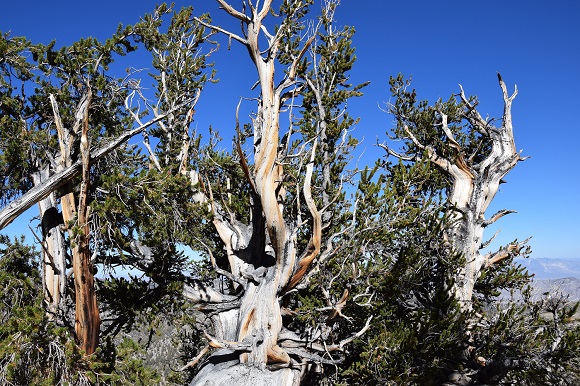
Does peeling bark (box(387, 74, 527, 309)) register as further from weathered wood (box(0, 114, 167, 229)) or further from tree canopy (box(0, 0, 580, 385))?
weathered wood (box(0, 114, 167, 229))

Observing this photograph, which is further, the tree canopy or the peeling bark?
the peeling bark

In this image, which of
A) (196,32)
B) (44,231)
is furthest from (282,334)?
(196,32)

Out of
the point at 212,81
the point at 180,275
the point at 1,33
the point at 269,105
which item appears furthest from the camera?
the point at 212,81

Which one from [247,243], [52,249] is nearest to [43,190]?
[52,249]

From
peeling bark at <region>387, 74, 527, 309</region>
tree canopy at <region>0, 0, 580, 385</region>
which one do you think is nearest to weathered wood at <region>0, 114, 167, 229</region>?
tree canopy at <region>0, 0, 580, 385</region>

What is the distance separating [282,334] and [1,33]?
19.1 ft

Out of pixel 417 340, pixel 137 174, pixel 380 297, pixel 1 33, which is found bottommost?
pixel 417 340

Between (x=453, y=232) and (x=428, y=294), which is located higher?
(x=453, y=232)

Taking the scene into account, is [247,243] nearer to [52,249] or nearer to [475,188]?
[52,249]

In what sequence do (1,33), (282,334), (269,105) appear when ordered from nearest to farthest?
(1,33)
(282,334)
(269,105)

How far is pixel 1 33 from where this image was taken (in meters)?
5.12

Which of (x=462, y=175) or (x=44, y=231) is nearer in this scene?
(x=44, y=231)

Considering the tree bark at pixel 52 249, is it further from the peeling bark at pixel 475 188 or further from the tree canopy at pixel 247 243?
the peeling bark at pixel 475 188

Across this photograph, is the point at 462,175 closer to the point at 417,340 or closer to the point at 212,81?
the point at 417,340
